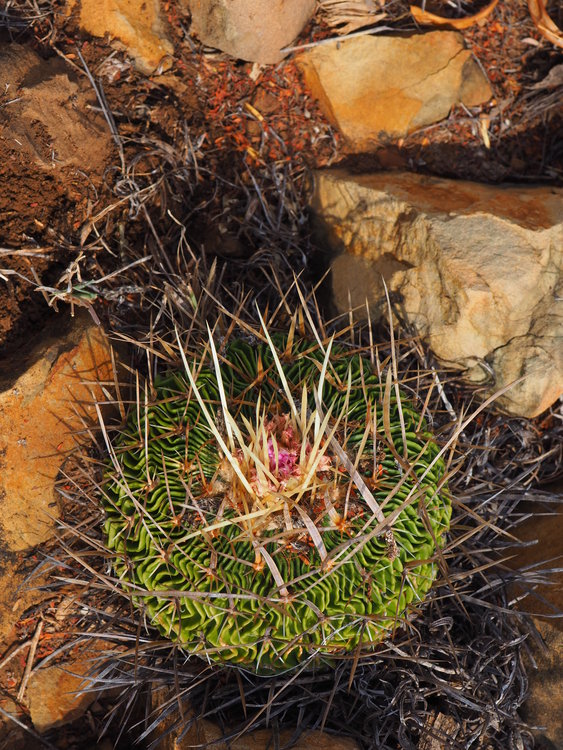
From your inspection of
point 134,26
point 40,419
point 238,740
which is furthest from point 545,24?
point 238,740

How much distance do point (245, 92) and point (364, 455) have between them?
1.86 metres

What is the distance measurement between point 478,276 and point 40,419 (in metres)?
1.71

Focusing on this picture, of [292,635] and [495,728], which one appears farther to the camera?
[495,728]

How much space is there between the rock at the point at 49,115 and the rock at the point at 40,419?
710 millimetres

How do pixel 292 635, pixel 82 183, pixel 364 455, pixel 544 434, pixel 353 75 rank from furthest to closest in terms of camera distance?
pixel 353 75
pixel 544 434
pixel 82 183
pixel 364 455
pixel 292 635

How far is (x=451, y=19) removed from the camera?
9.84 ft

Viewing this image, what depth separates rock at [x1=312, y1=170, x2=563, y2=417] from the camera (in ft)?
7.89

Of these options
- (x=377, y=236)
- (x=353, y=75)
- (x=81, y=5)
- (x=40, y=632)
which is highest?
(x=81, y=5)

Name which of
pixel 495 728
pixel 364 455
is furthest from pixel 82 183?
pixel 495 728

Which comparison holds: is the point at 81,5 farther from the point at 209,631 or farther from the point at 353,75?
the point at 209,631

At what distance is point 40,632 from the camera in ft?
7.79

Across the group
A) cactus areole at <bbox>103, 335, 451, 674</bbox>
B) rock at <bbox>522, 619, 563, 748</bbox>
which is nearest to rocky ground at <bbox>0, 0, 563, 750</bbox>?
rock at <bbox>522, 619, 563, 748</bbox>

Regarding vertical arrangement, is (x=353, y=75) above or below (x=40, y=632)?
above

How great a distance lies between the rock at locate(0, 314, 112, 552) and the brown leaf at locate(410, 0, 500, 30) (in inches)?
83.4
